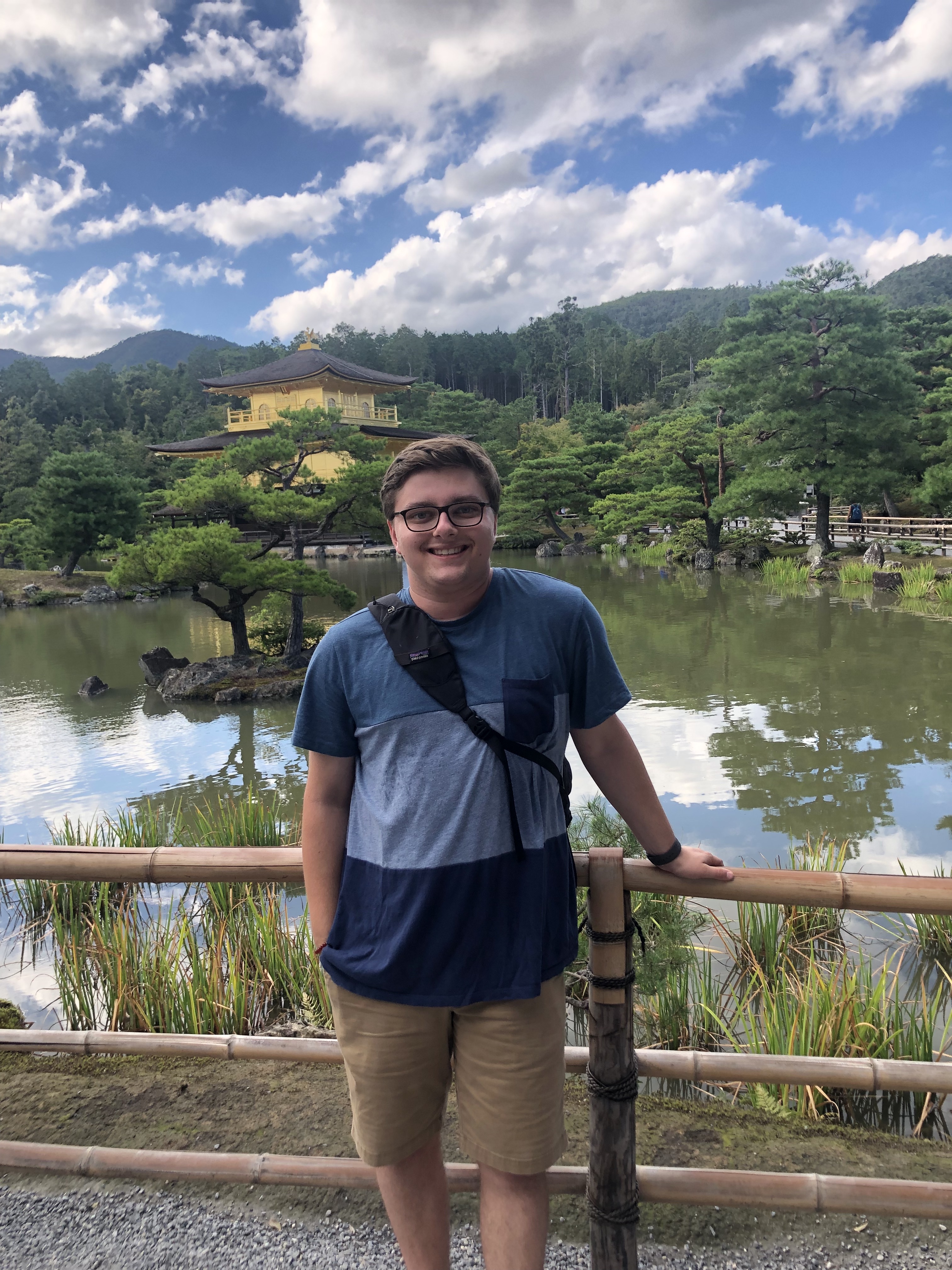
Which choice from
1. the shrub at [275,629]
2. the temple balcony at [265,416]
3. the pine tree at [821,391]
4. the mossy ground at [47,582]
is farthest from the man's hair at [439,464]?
the temple balcony at [265,416]

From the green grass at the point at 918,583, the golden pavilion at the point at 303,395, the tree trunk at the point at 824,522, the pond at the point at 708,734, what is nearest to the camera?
the pond at the point at 708,734

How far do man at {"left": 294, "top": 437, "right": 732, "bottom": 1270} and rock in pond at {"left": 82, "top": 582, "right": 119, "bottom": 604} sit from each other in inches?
669

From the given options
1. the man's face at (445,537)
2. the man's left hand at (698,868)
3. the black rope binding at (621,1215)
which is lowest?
the black rope binding at (621,1215)

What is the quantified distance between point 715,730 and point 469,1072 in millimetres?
5884

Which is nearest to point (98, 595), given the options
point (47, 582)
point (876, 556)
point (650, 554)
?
point (47, 582)

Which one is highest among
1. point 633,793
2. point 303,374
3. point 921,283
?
point 921,283

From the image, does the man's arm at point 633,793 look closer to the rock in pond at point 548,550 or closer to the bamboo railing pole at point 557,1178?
the bamboo railing pole at point 557,1178

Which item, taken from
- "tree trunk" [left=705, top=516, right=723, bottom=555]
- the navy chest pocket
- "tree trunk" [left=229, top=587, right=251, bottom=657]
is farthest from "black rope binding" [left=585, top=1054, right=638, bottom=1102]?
"tree trunk" [left=705, top=516, right=723, bottom=555]

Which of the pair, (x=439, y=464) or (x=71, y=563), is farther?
(x=71, y=563)

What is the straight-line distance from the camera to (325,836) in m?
1.15

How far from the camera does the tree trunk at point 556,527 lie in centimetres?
1981

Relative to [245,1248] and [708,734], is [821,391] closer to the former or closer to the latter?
[708,734]

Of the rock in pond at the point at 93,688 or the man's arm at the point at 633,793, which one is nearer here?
the man's arm at the point at 633,793

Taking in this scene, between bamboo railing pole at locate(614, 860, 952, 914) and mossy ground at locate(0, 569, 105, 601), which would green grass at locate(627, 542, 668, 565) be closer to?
mossy ground at locate(0, 569, 105, 601)
